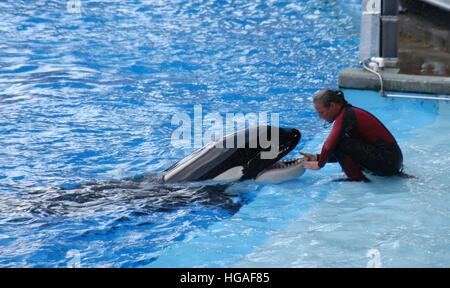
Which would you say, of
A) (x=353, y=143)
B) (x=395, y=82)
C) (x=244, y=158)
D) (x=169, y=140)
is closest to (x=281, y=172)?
(x=244, y=158)

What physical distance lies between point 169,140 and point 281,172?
Result: 82.7 inches

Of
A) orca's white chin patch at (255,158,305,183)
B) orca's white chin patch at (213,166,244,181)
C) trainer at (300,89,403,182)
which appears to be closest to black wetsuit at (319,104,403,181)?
trainer at (300,89,403,182)

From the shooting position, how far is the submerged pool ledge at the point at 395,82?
27.5ft

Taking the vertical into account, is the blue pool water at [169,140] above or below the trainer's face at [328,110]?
below

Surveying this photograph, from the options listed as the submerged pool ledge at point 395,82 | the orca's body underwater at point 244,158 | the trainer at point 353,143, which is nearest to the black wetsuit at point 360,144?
the trainer at point 353,143

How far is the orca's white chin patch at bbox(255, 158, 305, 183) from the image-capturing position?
669cm

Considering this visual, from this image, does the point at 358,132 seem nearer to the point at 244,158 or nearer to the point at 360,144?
the point at 360,144

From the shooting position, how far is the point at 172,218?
6.21m

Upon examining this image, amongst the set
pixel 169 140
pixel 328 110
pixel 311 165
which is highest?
pixel 328 110

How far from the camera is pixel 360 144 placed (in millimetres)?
6406

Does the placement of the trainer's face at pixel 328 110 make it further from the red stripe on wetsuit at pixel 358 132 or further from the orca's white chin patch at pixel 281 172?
the orca's white chin patch at pixel 281 172

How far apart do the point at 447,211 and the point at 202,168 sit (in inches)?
73.5

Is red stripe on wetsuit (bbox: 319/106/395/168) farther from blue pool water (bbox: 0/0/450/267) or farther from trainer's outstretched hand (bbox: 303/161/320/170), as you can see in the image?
blue pool water (bbox: 0/0/450/267)
